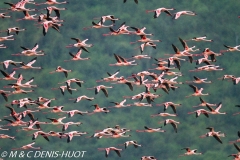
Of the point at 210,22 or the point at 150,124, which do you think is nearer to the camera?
the point at 150,124

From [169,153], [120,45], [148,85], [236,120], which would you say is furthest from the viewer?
[120,45]

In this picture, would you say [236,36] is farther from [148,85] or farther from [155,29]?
[148,85]

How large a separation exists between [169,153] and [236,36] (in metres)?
11.8

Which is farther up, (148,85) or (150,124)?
(148,85)

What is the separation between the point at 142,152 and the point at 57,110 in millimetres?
15492

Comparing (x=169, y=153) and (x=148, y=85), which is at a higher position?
(x=148, y=85)

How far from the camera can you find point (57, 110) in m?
42.1

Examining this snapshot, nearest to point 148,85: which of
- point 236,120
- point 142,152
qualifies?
point 142,152

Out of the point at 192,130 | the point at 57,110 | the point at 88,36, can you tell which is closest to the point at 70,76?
the point at 88,36

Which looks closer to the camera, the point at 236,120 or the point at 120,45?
the point at 236,120

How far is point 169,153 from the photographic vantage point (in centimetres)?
5700

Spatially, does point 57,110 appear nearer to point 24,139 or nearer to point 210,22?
point 24,139

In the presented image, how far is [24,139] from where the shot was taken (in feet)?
192

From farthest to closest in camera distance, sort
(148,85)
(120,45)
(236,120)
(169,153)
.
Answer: (120,45) → (236,120) → (169,153) → (148,85)
